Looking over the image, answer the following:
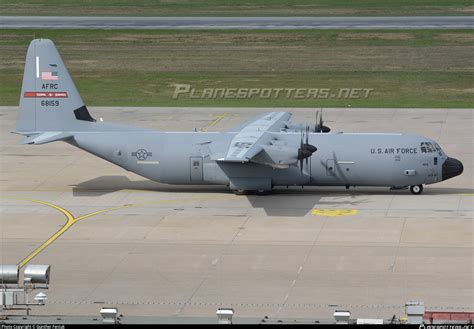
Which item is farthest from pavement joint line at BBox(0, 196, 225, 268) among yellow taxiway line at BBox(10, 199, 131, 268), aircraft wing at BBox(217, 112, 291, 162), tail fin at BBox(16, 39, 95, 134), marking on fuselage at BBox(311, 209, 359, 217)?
marking on fuselage at BBox(311, 209, 359, 217)

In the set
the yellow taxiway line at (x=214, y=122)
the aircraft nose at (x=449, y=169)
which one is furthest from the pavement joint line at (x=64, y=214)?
the yellow taxiway line at (x=214, y=122)

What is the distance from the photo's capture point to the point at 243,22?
424 feet

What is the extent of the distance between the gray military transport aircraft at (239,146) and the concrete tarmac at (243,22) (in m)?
68.8

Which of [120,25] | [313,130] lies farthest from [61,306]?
[120,25]

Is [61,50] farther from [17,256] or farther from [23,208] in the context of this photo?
[17,256]

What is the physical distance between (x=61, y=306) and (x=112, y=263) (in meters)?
5.79

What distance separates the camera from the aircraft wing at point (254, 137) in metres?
50.8

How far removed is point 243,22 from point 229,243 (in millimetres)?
85851

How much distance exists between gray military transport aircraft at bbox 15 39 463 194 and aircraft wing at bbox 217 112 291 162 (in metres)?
0.10

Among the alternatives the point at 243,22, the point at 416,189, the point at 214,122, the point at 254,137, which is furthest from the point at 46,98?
the point at 243,22

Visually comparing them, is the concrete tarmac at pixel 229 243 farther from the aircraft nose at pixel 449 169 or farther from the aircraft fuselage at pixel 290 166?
the aircraft nose at pixel 449 169

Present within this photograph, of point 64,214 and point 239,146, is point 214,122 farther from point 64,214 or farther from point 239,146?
point 64,214

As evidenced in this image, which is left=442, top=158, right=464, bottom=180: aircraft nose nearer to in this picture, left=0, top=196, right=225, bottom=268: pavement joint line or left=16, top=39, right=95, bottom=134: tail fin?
left=0, top=196, right=225, bottom=268: pavement joint line

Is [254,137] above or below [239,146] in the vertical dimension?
above
